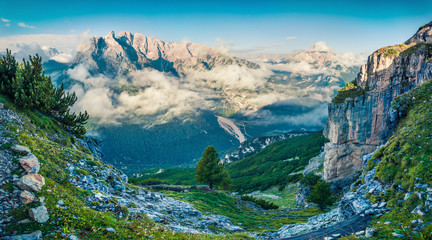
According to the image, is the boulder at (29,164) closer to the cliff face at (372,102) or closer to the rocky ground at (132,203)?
the rocky ground at (132,203)

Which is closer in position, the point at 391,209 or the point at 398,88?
the point at 391,209

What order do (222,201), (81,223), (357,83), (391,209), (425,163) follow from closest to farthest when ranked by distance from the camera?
(81,223) → (391,209) → (425,163) → (222,201) → (357,83)

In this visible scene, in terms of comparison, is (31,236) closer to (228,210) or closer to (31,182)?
(31,182)

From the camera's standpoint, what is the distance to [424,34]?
6281 centimetres

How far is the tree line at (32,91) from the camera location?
31.7 meters

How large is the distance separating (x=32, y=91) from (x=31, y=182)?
26.7 m

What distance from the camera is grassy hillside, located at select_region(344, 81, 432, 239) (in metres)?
16.4

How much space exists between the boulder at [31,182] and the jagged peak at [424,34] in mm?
86493

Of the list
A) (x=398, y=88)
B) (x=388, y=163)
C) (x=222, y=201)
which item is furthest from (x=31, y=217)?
(x=398, y=88)

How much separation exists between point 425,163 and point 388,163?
389cm

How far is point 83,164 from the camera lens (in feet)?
82.5

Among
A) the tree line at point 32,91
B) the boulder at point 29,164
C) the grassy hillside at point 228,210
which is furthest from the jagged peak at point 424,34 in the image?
the tree line at point 32,91

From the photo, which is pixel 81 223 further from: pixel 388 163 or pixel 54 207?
pixel 388 163

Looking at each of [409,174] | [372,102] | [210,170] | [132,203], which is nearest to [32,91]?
[132,203]
